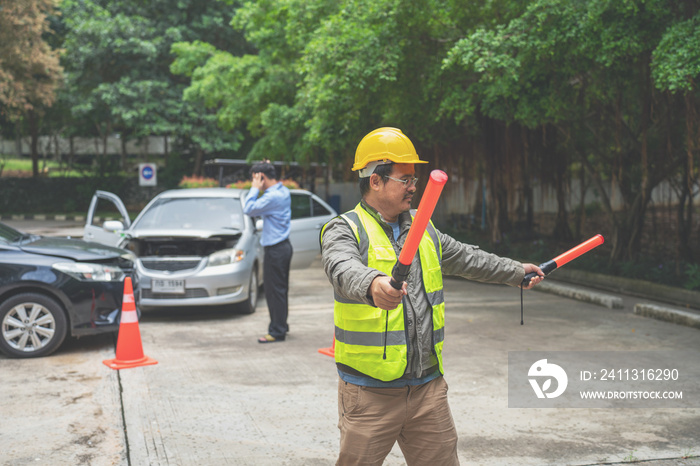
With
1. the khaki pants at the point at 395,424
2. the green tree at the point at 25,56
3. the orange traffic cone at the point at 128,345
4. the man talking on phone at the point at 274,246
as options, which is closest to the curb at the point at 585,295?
the man talking on phone at the point at 274,246

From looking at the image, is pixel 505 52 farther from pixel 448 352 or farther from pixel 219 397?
pixel 219 397

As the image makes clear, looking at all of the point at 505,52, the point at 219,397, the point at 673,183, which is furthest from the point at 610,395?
the point at 673,183

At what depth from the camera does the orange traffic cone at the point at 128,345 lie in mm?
6641

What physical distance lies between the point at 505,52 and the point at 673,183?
227 inches

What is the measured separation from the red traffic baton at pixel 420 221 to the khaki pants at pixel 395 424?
0.76 meters

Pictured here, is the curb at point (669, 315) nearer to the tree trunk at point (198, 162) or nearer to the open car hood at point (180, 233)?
the open car hood at point (180, 233)

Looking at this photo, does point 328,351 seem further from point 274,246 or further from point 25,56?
point 25,56

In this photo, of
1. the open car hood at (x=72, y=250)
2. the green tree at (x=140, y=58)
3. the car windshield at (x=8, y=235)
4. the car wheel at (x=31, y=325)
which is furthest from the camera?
the green tree at (x=140, y=58)

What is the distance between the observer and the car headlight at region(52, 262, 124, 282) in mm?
7105

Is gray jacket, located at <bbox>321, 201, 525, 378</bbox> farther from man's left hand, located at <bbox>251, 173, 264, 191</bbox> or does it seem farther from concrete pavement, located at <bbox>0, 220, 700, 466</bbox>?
man's left hand, located at <bbox>251, 173, 264, 191</bbox>

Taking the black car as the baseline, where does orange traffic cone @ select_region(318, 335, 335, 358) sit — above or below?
below

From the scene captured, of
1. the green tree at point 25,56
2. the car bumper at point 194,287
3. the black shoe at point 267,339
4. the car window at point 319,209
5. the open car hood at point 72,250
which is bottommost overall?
the black shoe at point 267,339

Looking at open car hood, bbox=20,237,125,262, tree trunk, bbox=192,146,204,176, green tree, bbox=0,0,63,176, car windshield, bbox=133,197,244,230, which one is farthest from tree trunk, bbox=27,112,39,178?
open car hood, bbox=20,237,125,262

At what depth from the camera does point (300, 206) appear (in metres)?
12.8
